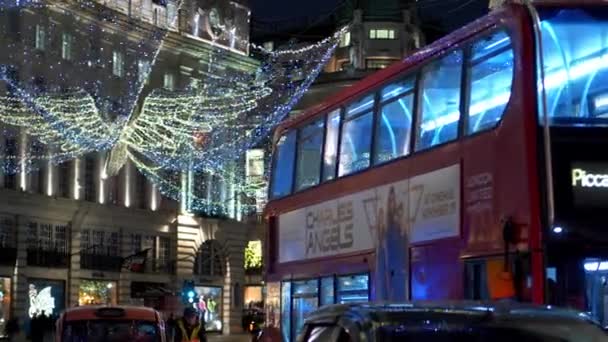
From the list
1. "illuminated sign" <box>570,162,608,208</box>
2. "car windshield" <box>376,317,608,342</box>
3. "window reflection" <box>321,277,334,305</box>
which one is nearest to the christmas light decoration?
"window reflection" <box>321,277,334,305</box>

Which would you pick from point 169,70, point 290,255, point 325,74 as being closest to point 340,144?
point 290,255

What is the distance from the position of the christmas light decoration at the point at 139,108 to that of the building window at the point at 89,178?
655mm

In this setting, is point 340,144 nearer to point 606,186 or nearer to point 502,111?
point 502,111

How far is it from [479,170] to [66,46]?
132 ft

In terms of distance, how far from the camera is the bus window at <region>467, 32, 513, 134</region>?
10.5 m

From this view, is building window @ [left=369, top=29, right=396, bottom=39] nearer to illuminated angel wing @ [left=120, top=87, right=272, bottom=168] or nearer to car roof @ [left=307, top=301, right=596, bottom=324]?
illuminated angel wing @ [left=120, top=87, right=272, bottom=168]

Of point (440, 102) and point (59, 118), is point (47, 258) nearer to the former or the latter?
point (59, 118)

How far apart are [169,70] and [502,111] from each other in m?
48.1

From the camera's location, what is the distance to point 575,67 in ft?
34.7

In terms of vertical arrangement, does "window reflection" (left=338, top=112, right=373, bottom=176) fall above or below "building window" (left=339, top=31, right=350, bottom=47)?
below

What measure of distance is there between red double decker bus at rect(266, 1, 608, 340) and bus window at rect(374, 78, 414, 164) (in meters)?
0.02

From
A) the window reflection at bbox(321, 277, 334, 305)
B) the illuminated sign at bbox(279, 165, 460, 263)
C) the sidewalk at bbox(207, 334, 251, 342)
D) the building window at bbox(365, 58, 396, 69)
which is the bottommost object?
the sidewalk at bbox(207, 334, 251, 342)

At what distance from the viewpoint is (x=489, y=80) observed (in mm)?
10969

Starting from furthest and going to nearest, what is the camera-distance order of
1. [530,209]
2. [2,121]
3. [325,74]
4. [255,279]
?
[325,74] < [255,279] < [2,121] < [530,209]
